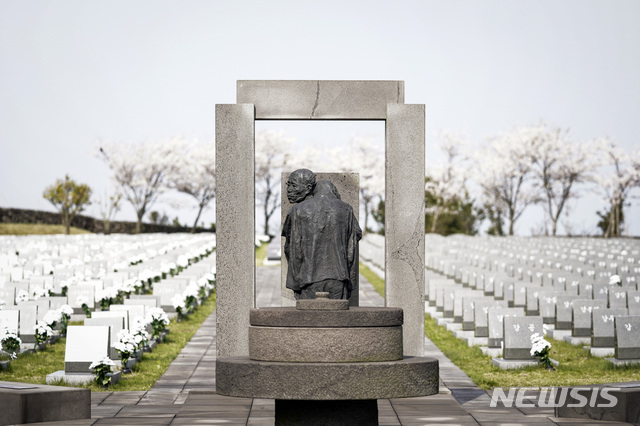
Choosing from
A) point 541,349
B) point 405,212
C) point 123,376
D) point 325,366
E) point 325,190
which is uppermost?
point 325,190

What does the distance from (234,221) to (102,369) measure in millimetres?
2600

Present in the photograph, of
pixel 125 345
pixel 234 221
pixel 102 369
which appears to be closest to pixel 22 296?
pixel 125 345

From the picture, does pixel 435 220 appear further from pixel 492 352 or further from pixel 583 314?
pixel 492 352

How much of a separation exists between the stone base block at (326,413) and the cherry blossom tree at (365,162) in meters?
58.6

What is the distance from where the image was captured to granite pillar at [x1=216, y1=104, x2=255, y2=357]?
36.8 feet

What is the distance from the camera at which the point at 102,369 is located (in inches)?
456

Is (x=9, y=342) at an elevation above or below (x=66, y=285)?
below

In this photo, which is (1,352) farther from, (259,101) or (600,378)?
(600,378)

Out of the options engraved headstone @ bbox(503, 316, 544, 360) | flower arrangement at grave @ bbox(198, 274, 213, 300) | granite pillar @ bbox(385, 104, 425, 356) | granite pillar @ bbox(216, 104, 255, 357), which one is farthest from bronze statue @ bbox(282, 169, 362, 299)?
flower arrangement at grave @ bbox(198, 274, 213, 300)

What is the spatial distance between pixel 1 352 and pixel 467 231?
182 ft

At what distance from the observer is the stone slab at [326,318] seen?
23.6 ft

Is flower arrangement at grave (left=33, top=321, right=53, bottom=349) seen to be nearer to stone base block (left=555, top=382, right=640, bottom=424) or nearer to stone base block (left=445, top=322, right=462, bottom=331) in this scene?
stone base block (left=445, top=322, right=462, bottom=331)

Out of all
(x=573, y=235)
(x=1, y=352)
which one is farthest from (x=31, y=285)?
(x=573, y=235)

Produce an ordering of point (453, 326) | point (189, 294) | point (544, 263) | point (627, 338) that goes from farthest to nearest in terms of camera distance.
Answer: point (544, 263), point (189, 294), point (453, 326), point (627, 338)
